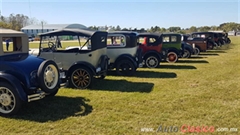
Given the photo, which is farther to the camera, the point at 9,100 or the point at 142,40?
the point at 142,40

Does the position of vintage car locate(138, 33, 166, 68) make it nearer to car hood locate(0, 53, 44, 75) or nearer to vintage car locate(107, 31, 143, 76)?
vintage car locate(107, 31, 143, 76)

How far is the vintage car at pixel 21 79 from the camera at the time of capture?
4.76 m

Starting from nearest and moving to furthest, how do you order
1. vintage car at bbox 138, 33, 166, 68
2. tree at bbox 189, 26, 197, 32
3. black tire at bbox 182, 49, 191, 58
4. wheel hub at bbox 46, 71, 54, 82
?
wheel hub at bbox 46, 71, 54, 82
vintage car at bbox 138, 33, 166, 68
black tire at bbox 182, 49, 191, 58
tree at bbox 189, 26, 197, 32

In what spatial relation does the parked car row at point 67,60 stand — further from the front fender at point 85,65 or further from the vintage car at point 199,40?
the vintage car at point 199,40

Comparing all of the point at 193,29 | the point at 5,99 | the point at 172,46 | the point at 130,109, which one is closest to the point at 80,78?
the point at 130,109

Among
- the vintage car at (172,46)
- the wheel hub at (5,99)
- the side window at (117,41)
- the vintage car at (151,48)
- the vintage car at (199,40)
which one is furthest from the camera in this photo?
the vintage car at (199,40)

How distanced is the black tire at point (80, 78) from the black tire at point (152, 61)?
5.06 metres

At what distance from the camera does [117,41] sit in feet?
31.3

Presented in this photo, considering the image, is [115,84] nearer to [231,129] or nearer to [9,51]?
[9,51]

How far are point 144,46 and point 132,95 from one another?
18.5 feet

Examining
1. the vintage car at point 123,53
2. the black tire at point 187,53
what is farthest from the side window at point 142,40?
the black tire at point 187,53

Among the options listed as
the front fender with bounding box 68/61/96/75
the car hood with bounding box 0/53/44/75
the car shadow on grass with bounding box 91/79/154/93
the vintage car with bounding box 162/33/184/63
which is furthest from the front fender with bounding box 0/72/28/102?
the vintage car with bounding box 162/33/184/63

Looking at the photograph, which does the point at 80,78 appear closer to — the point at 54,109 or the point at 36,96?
the point at 54,109

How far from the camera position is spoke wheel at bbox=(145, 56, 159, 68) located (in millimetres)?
11594
